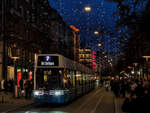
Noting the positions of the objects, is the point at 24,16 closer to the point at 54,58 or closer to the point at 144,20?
the point at 54,58

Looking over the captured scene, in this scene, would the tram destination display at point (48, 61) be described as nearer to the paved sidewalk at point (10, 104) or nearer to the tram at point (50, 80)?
the tram at point (50, 80)

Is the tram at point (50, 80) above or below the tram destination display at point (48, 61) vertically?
below

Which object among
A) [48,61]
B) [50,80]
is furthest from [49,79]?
[48,61]

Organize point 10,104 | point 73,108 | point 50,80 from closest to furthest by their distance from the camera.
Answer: point 50,80, point 73,108, point 10,104

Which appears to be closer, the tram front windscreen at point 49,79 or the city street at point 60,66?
the city street at point 60,66

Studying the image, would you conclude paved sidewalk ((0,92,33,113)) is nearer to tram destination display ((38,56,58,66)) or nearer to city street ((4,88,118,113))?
city street ((4,88,118,113))

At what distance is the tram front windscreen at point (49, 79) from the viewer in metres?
20.3

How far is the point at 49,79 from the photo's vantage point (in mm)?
20453

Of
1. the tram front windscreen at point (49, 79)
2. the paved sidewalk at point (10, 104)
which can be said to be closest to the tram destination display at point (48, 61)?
the tram front windscreen at point (49, 79)

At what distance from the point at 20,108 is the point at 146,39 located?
13.4 meters

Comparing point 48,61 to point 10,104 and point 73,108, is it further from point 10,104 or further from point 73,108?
point 10,104

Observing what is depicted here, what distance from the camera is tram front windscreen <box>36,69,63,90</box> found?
66.6 feet

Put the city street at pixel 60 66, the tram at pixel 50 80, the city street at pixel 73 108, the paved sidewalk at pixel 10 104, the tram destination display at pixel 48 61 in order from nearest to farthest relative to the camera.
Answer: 1. the city street at pixel 60 66
2. the city street at pixel 73 108
3. the paved sidewalk at pixel 10 104
4. the tram at pixel 50 80
5. the tram destination display at pixel 48 61

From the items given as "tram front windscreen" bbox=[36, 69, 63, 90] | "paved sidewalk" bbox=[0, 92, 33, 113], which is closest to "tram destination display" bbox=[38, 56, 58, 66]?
"tram front windscreen" bbox=[36, 69, 63, 90]
